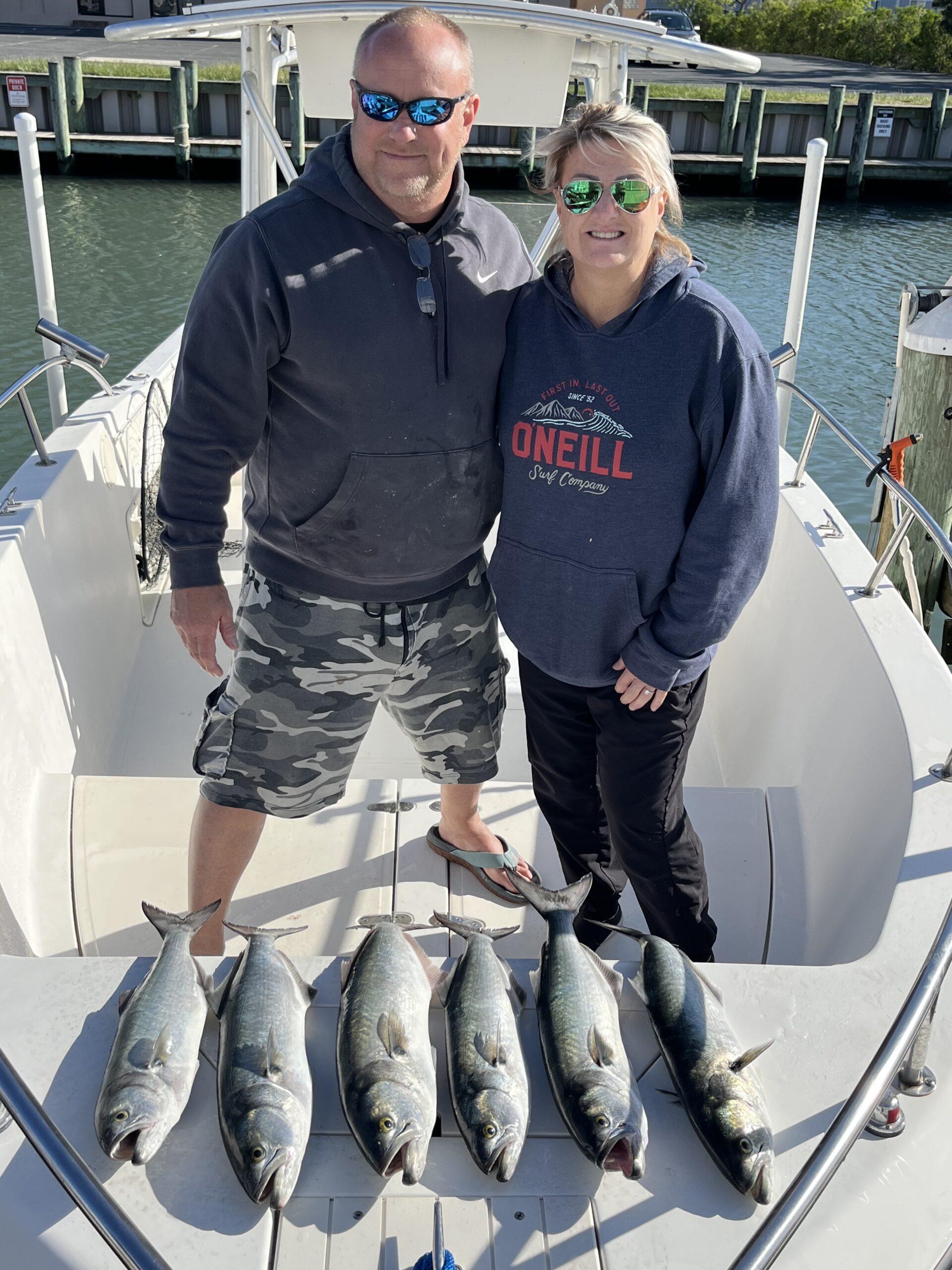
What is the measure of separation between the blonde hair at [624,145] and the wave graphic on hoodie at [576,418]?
34 centimetres

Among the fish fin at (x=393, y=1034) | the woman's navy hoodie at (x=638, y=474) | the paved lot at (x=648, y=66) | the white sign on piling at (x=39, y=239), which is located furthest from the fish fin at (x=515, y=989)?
the paved lot at (x=648, y=66)

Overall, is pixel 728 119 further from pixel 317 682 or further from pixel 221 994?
pixel 221 994

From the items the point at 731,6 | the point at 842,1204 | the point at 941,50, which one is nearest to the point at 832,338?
the point at 842,1204

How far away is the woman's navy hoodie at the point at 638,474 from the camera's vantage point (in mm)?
1890

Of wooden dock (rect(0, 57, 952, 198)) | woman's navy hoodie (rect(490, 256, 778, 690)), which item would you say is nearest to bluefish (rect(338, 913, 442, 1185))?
woman's navy hoodie (rect(490, 256, 778, 690))

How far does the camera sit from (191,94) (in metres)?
19.0

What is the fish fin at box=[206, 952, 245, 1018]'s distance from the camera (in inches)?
64.3

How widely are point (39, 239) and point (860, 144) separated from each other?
20.5m

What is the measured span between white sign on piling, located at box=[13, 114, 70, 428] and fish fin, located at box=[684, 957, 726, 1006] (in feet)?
10.2

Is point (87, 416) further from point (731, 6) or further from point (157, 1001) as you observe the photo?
point (731, 6)

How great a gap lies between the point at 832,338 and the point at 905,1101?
12.5 m

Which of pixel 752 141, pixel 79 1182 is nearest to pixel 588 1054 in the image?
pixel 79 1182

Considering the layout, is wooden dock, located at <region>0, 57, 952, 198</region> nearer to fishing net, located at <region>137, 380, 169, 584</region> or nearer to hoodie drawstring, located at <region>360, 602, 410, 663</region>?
fishing net, located at <region>137, 380, 169, 584</region>

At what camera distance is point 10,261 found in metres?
14.4
